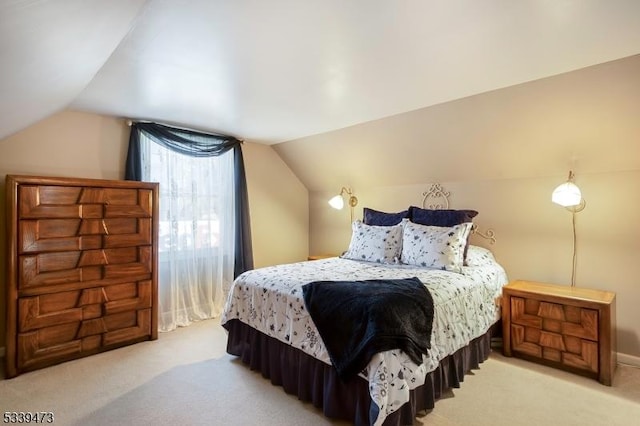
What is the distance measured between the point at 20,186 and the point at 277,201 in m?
2.82

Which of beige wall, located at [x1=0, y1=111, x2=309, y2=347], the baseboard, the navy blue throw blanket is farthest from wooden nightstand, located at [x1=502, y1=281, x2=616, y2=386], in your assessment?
beige wall, located at [x1=0, y1=111, x2=309, y2=347]

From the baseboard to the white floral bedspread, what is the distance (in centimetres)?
92

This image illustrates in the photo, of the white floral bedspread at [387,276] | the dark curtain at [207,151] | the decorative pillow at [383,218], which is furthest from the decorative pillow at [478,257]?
the dark curtain at [207,151]

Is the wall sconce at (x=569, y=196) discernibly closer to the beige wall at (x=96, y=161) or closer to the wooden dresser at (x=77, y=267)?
the beige wall at (x=96, y=161)

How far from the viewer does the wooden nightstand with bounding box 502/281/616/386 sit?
89.7 inches

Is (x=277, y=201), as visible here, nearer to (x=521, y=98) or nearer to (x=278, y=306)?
(x=278, y=306)

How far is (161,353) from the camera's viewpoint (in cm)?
279

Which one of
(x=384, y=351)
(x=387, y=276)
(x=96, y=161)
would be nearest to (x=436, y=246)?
(x=387, y=276)

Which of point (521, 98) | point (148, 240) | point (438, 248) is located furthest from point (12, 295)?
point (521, 98)

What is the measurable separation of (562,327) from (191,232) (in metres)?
3.58

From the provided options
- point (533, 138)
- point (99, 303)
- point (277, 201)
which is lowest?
point (99, 303)

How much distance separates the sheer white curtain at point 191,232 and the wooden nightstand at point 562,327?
119 inches

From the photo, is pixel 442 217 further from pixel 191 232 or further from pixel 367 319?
pixel 191 232

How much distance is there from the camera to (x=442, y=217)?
317 centimetres
